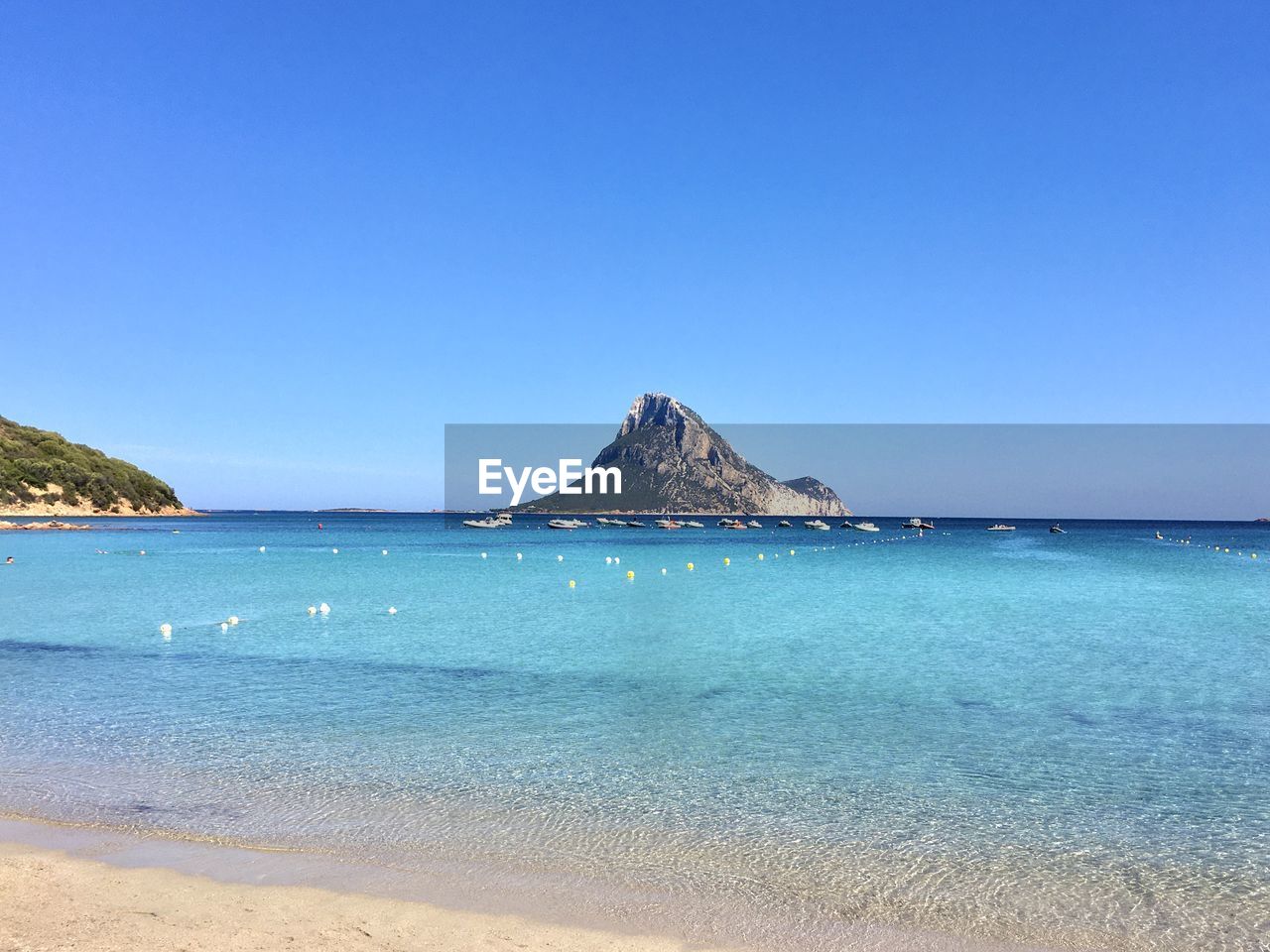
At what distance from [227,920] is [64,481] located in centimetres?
16327

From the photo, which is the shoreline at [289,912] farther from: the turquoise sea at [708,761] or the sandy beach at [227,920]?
the turquoise sea at [708,761]

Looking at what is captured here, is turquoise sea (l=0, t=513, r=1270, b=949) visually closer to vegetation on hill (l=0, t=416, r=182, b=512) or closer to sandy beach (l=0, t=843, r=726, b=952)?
sandy beach (l=0, t=843, r=726, b=952)

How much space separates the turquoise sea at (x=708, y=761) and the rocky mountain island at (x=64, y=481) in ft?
428

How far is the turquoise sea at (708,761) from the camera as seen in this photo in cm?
755

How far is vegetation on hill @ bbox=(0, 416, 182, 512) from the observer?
134m

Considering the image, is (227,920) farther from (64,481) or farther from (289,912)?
(64,481)

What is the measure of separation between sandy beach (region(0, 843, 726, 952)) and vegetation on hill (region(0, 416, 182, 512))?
15081 cm

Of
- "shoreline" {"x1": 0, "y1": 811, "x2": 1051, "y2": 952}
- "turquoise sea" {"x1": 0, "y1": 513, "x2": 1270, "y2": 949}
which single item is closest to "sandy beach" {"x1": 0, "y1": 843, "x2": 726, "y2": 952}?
"shoreline" {"x1": 0, "y1": 811, "x2": 1051, "y2": 952}

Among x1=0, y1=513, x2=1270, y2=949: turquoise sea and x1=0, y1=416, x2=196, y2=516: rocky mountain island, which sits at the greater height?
x1=0, y1=416, x2=196, y2=516: rocky mountain island

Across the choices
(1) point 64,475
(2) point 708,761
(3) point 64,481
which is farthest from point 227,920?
(1) point 64,475

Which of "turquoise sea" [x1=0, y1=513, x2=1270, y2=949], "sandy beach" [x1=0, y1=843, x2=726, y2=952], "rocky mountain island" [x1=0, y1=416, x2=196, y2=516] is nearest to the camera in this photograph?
"sandy beach" [x1=0, y1=843, x2=726, y2=952]

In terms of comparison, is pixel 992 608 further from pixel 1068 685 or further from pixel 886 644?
pixel 1068 685

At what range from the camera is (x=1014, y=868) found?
8117 mm

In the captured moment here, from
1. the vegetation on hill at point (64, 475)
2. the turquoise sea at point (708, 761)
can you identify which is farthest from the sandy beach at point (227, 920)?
the vegetation on hill at point (64, 475)
